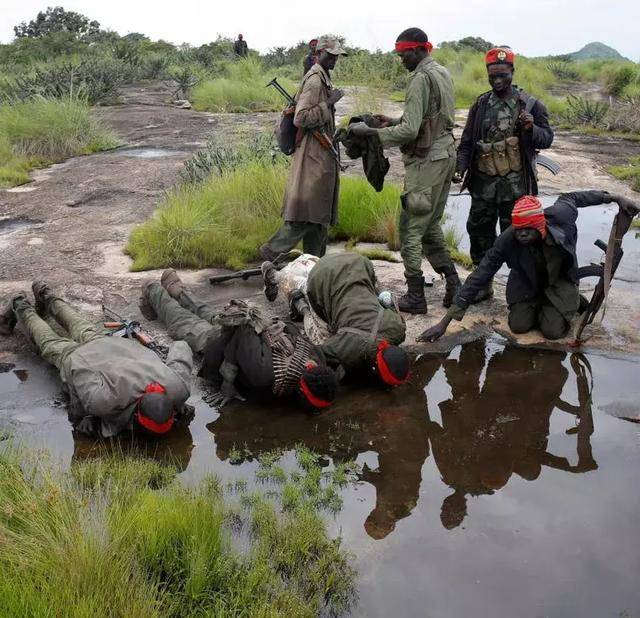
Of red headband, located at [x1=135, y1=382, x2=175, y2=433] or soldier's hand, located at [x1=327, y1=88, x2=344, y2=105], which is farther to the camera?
soldier's hand, located at [x1=327, y1=88, x2=344, y2=105]

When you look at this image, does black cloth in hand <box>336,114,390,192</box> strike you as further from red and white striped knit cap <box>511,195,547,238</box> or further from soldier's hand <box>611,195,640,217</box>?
soldier's hand <box>611,195,640,217</box>

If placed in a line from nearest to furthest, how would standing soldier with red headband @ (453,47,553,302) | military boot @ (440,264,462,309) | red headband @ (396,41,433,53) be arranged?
red headband @ (396,41,433,53) → standing soldier with red headband @ (453,47,553,302) → military boot @ (440,264,462,309)

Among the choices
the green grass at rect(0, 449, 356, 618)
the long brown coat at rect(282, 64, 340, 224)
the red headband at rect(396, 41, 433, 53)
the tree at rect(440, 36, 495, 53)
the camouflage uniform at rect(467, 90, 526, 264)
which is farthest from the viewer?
the tree at rect(440, 36, 495, 53)

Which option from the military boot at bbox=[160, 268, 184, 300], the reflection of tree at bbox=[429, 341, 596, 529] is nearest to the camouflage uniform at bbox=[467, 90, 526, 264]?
the reflection of tree at bbox=[429, 341, 596, 529]

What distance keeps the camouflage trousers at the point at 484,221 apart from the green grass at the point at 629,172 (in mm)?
4401

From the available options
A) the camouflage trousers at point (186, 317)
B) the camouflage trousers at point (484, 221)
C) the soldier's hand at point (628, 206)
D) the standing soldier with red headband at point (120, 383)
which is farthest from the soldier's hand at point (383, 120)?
the standing soldier with red headband at point (120, 383)

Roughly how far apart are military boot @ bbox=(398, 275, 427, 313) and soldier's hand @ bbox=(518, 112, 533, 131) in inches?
53.0

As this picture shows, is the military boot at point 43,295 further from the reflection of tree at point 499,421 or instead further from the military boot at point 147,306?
the reflection of tree at point 499,421

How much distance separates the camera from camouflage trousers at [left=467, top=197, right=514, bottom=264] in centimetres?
546

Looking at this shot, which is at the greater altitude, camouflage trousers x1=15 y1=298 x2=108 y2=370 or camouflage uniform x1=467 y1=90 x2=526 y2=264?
camouflage uniform x1=467 y1=90 x2=526 y2=264

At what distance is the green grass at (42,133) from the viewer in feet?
34.5

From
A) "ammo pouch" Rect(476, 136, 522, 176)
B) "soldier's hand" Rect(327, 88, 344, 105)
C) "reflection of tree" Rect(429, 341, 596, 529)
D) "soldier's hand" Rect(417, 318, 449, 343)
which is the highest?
"soldier's hand" Rect(327, 88, 344, 105)

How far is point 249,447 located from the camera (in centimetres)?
378

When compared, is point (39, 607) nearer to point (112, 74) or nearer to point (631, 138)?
point (631, 138)
